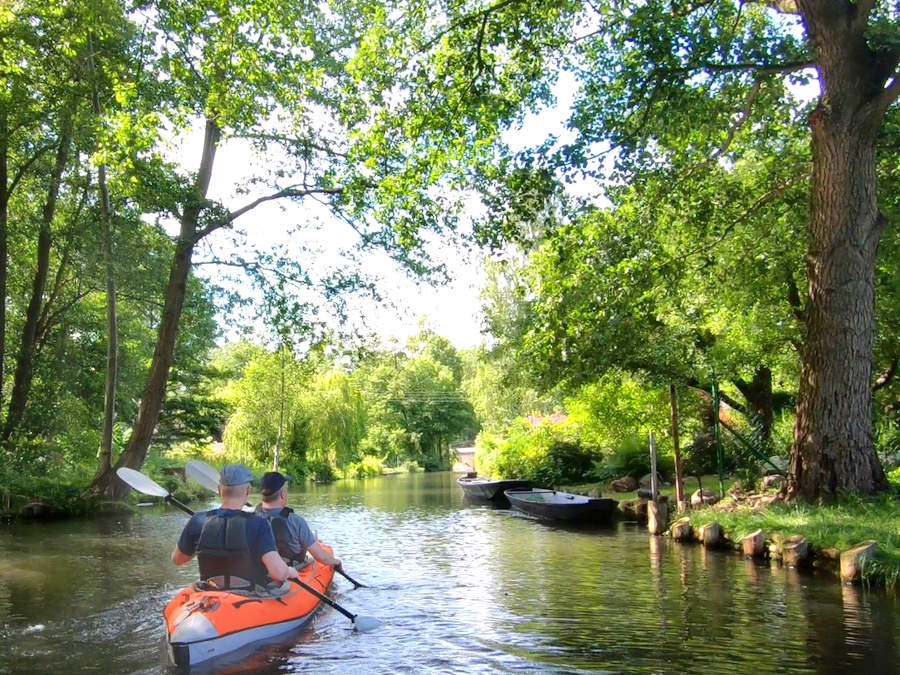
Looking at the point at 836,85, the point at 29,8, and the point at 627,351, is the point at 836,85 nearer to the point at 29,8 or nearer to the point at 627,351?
the point at 627,351

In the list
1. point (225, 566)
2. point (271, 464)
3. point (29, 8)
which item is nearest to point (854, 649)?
point (225, 566)

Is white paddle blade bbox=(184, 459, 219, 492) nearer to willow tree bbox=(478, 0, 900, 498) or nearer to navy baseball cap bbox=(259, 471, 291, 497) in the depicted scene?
navy baseball cap bbox=(259, 471, 291, 497)

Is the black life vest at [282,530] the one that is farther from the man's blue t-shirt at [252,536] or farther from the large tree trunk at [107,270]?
the large tree trunk at [107,270]

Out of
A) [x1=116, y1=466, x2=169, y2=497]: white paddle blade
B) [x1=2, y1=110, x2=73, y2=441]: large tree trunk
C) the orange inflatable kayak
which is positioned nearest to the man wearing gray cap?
the orange inflatable kayak

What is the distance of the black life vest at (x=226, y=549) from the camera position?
20.0ft

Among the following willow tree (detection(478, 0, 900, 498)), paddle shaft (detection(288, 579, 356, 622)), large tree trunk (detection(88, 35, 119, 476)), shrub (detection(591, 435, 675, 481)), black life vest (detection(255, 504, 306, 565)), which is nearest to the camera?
paddle shaft (detection(288, 579, 356, 622))

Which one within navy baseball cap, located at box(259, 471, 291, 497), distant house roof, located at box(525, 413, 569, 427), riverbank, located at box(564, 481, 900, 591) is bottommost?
riverbank, located at box(564, 481, 900, 591)

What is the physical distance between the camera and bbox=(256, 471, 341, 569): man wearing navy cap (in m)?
7.66

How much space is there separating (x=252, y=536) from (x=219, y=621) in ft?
2.27

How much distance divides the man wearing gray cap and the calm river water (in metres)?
0.67

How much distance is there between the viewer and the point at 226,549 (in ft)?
20.2

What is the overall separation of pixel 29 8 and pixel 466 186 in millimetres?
8657

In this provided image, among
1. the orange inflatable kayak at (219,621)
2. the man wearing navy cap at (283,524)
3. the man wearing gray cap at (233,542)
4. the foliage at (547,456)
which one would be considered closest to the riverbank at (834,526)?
the man wearing navy cap at (283,524)

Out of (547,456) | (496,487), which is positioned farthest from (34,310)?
(547,456)
